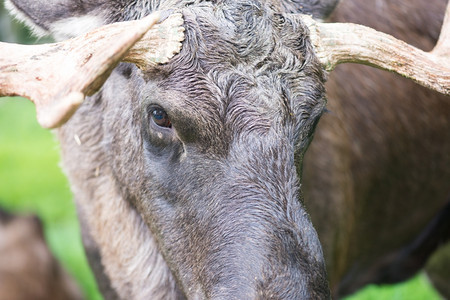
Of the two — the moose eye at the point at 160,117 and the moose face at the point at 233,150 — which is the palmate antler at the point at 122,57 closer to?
the moose face at the point at 233,150

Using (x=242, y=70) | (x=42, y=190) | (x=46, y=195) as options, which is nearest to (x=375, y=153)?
(x=242, y=70)

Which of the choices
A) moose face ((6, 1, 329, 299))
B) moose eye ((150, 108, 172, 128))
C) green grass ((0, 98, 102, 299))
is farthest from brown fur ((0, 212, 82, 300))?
moose eye ((150, 108, 172, 128))

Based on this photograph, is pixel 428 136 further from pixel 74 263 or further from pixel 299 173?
pixel 74 263

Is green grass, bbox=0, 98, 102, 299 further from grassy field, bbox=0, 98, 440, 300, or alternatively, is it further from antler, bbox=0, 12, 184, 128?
antler, bbox=0, 12, 184, 128

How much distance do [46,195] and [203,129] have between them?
9912 mm

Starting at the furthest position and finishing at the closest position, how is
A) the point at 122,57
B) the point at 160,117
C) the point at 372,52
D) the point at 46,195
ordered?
1. the point at 46,195
2. the point at 372,52
3. the point at 160,117
4. the point at 122,57

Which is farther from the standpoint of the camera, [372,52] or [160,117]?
[372,52]

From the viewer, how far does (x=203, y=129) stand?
132 inches

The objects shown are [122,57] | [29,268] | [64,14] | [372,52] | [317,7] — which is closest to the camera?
[122,57]

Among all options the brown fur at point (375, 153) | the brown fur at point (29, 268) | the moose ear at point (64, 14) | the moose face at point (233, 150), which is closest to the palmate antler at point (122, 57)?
the moose face at point (233, 150)

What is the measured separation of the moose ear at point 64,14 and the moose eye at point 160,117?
2.68ft

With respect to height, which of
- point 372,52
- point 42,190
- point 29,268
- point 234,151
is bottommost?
point 42,190

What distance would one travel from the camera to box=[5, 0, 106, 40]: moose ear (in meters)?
4.06

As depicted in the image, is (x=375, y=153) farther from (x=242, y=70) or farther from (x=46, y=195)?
(x=46, y=195)
